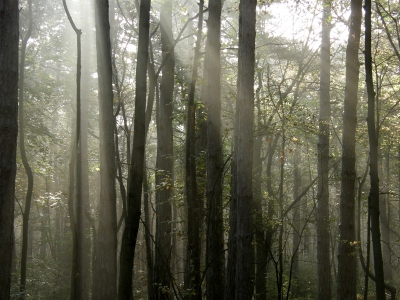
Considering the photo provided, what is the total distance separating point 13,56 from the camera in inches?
248

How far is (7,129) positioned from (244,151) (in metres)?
4.04

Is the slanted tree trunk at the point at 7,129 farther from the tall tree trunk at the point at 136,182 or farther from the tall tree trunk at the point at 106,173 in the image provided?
the tall tree trunk at the point at 106,173

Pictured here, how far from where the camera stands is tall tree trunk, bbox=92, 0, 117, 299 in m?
8.25

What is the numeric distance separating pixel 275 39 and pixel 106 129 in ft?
27.5

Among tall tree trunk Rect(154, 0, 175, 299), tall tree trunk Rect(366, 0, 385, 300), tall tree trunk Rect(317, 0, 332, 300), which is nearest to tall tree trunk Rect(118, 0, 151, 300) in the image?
tall tree trunk Rect(366, 0, 385, 300)

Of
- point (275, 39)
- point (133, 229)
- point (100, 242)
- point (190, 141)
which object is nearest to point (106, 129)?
point (190, 141)

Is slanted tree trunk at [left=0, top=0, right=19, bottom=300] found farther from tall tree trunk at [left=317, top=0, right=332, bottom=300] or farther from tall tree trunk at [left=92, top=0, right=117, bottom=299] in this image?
tall tree trunk at [left=317, top=0, right=332, bottom=300]

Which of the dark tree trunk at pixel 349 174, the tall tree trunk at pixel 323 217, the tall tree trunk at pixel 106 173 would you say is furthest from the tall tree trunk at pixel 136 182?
the tall tree trunk at pixel 323 217

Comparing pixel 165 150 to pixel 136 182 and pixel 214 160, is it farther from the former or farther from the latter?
pixel 136 182

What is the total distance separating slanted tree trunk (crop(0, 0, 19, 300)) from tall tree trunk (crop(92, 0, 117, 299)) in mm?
2139

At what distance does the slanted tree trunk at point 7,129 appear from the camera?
596cm

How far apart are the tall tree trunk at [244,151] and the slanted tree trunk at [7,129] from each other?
3.79 metres

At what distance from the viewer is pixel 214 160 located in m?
9.46

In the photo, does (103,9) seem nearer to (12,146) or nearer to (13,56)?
(13,56)
